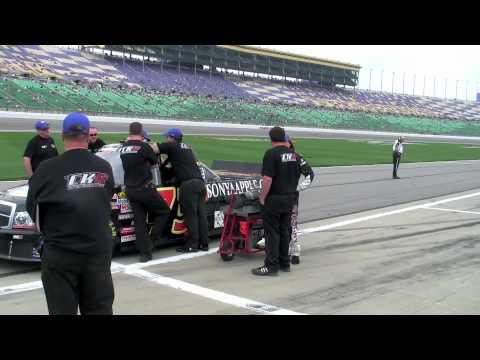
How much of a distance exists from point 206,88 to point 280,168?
70.9 metres

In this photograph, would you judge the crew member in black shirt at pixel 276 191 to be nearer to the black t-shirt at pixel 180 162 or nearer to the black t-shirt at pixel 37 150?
the black t-shirt at pixel 180 162

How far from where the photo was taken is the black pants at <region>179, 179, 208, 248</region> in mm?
7465

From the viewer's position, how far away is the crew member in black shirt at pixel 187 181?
7.46m

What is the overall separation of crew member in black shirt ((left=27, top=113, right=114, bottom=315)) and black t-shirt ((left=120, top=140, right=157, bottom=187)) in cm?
336

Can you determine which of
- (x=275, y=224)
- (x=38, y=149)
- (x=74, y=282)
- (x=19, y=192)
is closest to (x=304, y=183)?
(x=275, y=224)

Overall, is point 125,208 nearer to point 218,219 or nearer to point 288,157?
point 218,219

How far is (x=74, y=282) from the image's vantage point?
11.1 feet

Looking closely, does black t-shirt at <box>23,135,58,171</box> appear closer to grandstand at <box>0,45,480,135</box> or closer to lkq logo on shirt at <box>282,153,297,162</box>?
lkq logo on shirt at <box>282,153,297,162</box>

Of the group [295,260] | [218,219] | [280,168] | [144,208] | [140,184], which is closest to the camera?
[280,168]

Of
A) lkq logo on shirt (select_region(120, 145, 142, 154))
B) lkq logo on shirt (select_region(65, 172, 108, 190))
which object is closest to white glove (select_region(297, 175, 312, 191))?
lkq logo on shirt (select_region(120, 145, 142, 154))
